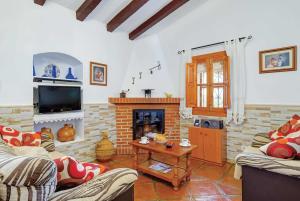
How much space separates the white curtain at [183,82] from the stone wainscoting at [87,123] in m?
1.54

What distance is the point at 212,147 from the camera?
330 cm

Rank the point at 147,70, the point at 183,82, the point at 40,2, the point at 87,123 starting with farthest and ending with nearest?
the point at 147,70, the point at 183,82, the point at 87,123, the point at 40,2

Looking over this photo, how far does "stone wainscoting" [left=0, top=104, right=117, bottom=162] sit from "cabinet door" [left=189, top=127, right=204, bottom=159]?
166cm

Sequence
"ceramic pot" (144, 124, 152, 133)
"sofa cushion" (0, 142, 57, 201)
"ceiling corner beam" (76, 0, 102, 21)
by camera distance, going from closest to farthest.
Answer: "sofa cushion" (0, 142, 57, 201), "ceiling corner beam" (76, 0, 102, 21), "ceramic pot" (144, 124, 152, 133)

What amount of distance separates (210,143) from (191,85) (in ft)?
4.08

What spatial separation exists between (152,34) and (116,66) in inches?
48.0

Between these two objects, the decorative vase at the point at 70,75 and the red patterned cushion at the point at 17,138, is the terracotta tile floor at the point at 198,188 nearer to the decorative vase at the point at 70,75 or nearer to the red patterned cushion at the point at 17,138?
the red patterned cushion at the point at 17,138

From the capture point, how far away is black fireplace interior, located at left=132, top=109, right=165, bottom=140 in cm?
400

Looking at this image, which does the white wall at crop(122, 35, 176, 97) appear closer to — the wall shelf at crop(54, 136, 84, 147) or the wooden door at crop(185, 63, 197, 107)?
the wooden door at crop(185, 63, 197, 107)

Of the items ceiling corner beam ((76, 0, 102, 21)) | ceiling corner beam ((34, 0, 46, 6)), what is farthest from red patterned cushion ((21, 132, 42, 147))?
ceiling corner beam ((76, 0, 102, 21))

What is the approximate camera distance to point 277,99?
289 cm

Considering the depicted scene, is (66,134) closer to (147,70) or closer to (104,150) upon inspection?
(104,150)

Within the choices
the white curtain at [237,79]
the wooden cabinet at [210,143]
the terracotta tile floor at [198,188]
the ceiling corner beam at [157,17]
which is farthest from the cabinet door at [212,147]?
the ceiling corner beam at [157,17]

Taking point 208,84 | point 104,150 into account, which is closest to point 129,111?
point 104,150
